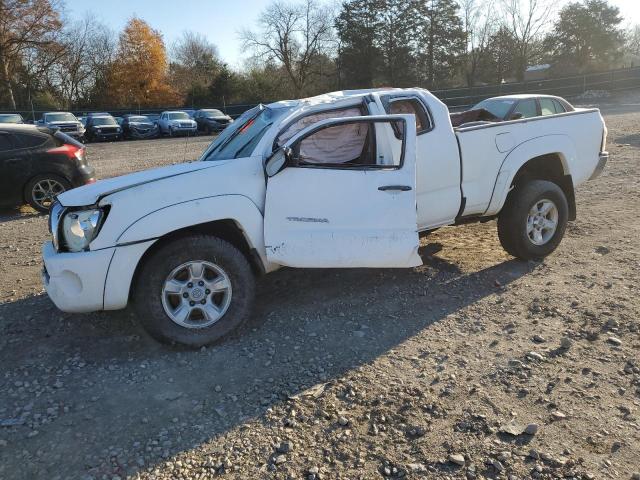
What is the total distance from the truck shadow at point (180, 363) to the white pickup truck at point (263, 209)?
0.35m

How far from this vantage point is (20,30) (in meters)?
43.2

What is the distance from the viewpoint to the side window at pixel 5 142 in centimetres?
871

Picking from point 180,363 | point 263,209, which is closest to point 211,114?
point 263,209

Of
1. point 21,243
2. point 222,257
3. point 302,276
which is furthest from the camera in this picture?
point 21,243

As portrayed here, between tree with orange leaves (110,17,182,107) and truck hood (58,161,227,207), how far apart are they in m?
50.9

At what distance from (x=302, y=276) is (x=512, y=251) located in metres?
2.22

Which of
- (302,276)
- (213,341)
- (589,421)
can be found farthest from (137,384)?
(589,421)

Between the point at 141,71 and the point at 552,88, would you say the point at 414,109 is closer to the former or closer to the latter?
the point at 552,88

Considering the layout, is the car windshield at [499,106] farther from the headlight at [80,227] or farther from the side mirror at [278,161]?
the headlight at [80,227]

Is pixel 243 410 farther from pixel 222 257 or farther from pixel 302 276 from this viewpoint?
pixel 302 276

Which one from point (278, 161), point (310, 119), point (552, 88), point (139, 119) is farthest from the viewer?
point (552, 88)

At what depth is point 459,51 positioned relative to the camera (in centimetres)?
5269

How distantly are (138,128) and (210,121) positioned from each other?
4436 mm

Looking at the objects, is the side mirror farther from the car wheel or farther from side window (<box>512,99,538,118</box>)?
the car wheel
